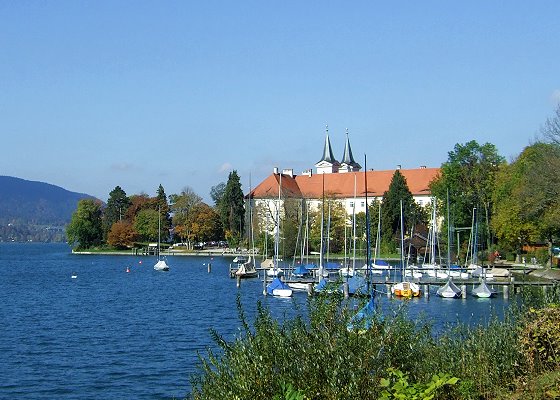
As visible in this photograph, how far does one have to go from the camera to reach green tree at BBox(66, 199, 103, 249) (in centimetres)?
12738

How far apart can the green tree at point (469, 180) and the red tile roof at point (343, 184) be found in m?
39.6

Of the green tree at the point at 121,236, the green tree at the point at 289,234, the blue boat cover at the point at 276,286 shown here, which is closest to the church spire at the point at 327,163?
the green tree at the point at 121,236

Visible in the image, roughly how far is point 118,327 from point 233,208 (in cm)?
8161

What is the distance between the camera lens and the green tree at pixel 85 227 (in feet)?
418

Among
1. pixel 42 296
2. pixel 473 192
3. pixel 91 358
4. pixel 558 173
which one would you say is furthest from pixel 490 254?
pixel 91 358

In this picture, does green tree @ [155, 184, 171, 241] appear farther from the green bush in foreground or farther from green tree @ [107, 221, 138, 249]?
the green bush in foreground

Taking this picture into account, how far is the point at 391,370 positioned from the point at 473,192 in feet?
222

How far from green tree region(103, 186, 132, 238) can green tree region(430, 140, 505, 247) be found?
69.7 metres

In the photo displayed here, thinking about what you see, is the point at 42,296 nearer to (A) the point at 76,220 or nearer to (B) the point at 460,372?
(B) the point at 460,372

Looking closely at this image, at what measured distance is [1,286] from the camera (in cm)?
6088

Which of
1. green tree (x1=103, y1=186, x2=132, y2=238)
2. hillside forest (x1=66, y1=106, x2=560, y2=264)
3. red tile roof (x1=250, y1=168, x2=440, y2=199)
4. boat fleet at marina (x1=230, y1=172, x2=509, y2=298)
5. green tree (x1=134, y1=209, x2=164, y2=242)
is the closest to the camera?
boat fleet at marina (x1=230, y1=172, x2=509, y2=298)

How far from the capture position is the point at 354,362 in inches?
390

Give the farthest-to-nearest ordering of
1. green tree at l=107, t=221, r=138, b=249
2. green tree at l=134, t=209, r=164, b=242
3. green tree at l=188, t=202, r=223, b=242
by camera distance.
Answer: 1. green tree at l=107, t=221, r=138, b=249
2. green tree at l=134, t=209, r=164, b=242
3. green tree at l=188, t=202, r=223, b=242

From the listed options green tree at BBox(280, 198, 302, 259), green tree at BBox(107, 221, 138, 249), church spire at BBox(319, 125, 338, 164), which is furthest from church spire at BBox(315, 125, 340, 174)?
green tree at BBox(280, 198, 302, 259)
